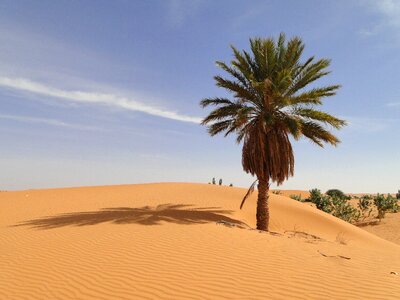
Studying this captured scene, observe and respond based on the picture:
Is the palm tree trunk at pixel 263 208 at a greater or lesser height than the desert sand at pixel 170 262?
greater

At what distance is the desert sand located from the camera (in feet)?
21.1

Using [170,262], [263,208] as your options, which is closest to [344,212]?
[263,208]

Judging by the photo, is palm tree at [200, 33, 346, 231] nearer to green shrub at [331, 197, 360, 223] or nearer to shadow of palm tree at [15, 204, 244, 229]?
shadow of palm tree at [15, 204, 244, 229]

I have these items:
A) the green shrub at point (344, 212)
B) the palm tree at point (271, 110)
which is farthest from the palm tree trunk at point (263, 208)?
the green shrub at point (344, 212)

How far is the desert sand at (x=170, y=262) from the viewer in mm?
6426

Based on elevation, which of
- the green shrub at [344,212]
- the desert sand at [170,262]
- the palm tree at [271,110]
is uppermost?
the palm tree at [271,110]

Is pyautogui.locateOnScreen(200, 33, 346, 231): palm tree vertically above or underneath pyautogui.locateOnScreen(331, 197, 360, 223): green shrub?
above

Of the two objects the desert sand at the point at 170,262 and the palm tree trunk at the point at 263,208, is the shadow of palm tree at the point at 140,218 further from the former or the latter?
the palm tree trunk at the point at 263,208

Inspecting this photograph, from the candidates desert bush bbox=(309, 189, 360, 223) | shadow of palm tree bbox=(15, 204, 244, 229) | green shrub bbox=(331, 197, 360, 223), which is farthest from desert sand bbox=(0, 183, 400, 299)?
desert bush bbox=(309, 189, 360, 223)

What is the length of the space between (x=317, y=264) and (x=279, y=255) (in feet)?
3.66

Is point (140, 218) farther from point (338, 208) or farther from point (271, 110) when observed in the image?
point (338, 208)

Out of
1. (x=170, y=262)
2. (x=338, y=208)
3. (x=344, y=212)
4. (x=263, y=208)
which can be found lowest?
(x=170, y=262)

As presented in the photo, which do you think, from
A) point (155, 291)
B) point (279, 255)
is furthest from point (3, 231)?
point (279, 255)

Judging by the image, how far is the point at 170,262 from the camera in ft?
26.8
